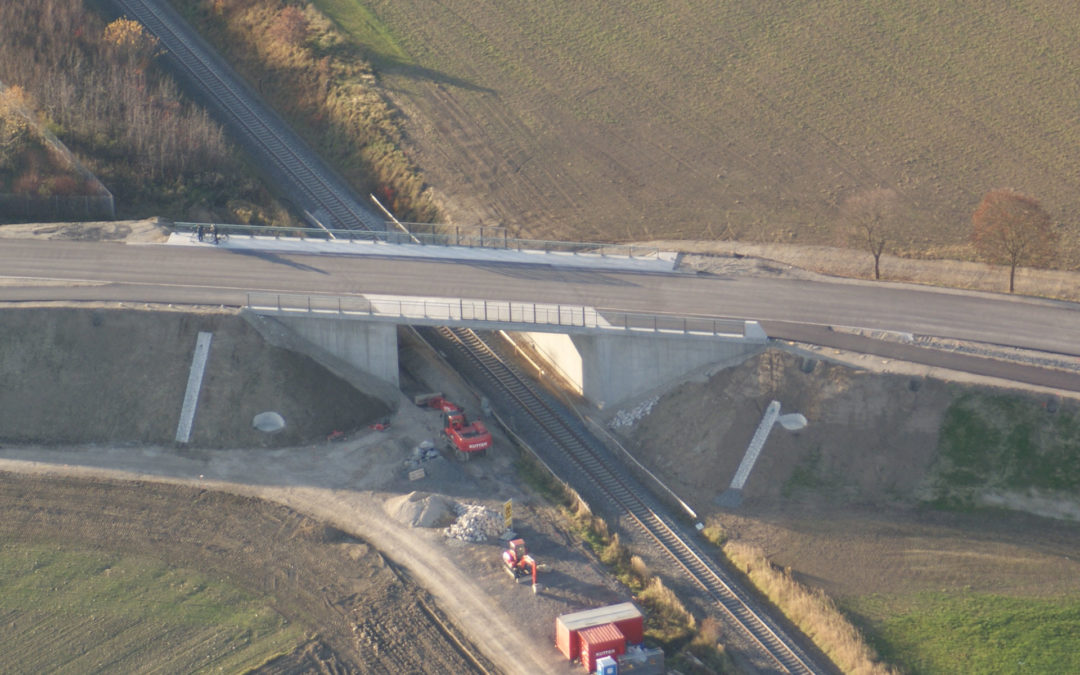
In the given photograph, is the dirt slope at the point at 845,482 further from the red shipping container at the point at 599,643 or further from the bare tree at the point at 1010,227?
the red shipping container at the point at 599,643

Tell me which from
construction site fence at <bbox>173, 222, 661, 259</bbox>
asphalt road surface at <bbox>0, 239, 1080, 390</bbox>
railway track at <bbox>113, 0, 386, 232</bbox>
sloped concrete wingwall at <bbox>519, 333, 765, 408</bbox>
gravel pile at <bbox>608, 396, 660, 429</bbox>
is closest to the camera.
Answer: sloped concrete wingwall at <bbox>519, 333, 765, 408</bbox>

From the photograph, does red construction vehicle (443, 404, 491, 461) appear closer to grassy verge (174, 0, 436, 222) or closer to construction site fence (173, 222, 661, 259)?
construction site fence (173, 222, 661, 259)

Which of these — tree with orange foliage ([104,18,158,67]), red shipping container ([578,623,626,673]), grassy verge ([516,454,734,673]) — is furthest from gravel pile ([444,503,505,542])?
tree with orange foliage ([104,18,158,67])

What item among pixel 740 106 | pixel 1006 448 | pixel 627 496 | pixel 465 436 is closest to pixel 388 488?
pixel 465 436

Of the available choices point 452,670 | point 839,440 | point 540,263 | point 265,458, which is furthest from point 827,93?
point 452,670

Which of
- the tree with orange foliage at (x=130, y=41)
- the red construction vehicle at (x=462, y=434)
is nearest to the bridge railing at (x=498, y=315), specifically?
the red construction vehicle at (x=462, y=434)

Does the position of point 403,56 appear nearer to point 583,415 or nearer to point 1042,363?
point 583,415

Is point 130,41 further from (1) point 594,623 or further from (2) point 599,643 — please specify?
(2) point 599,643

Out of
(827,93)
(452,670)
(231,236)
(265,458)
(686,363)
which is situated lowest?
(452,670)
